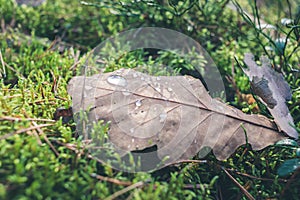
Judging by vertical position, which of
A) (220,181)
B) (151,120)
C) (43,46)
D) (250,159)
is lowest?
(220,181)

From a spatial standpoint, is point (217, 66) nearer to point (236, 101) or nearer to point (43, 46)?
point (236, 101)

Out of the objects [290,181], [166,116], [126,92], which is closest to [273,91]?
[290,181]

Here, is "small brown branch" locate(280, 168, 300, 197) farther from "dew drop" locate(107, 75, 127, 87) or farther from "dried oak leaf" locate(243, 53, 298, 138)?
"dew drop" locate(107, 75, 127, 87)

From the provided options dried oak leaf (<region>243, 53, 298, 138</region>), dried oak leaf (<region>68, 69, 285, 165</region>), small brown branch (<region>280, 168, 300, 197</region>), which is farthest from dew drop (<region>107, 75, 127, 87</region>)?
small brown branch (<region>280, 168, 300, 197</region>)

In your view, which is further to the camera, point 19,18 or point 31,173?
point 19,18

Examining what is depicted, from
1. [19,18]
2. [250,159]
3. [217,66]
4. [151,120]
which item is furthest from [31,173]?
[19,18]

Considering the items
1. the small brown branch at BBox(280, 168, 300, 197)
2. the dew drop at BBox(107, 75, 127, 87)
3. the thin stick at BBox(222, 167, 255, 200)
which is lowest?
the thin stick at BBox(222, 167, 255, 200)

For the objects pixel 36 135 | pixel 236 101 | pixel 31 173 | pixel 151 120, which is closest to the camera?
pixel 31 173
